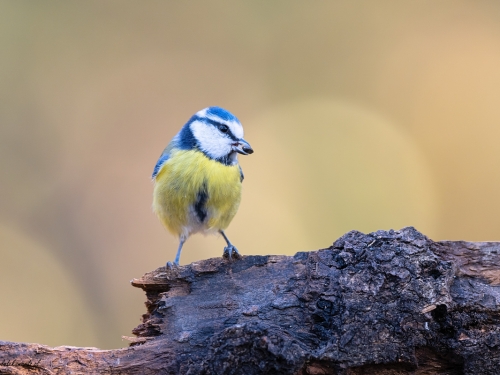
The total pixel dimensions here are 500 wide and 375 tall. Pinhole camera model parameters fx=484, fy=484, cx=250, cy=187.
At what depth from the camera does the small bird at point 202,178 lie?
7.18ft

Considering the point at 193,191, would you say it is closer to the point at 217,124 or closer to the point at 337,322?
the point at 217,124

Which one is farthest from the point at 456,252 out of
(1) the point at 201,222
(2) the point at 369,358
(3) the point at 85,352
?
(3) the point at 85,352

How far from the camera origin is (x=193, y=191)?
85.7 inches

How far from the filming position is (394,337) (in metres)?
1.47

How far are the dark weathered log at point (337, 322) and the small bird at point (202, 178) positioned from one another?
516mm

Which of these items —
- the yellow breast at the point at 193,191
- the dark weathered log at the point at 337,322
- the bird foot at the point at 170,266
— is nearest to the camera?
the dark weathered log at the point at 337,322

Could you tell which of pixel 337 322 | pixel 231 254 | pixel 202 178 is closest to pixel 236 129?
pixel 202 178

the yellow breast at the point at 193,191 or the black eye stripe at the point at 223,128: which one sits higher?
the black eye stripe at the point at 223,128

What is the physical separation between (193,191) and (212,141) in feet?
0.97

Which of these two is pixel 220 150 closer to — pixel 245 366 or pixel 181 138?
pixel 181 138

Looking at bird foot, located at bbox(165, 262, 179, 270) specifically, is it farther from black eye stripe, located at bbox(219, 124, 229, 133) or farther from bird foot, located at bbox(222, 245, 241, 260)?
black eye stripe, located at bbox(219, 124, 229, 133)

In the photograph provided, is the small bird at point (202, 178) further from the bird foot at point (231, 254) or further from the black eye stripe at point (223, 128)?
the bird foot at point (231, 254)

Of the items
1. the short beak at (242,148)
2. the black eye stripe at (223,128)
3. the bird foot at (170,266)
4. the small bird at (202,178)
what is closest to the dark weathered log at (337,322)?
the bird foot at (170,266)

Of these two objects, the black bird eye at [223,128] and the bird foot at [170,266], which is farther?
the black bird eye at [223,128]
